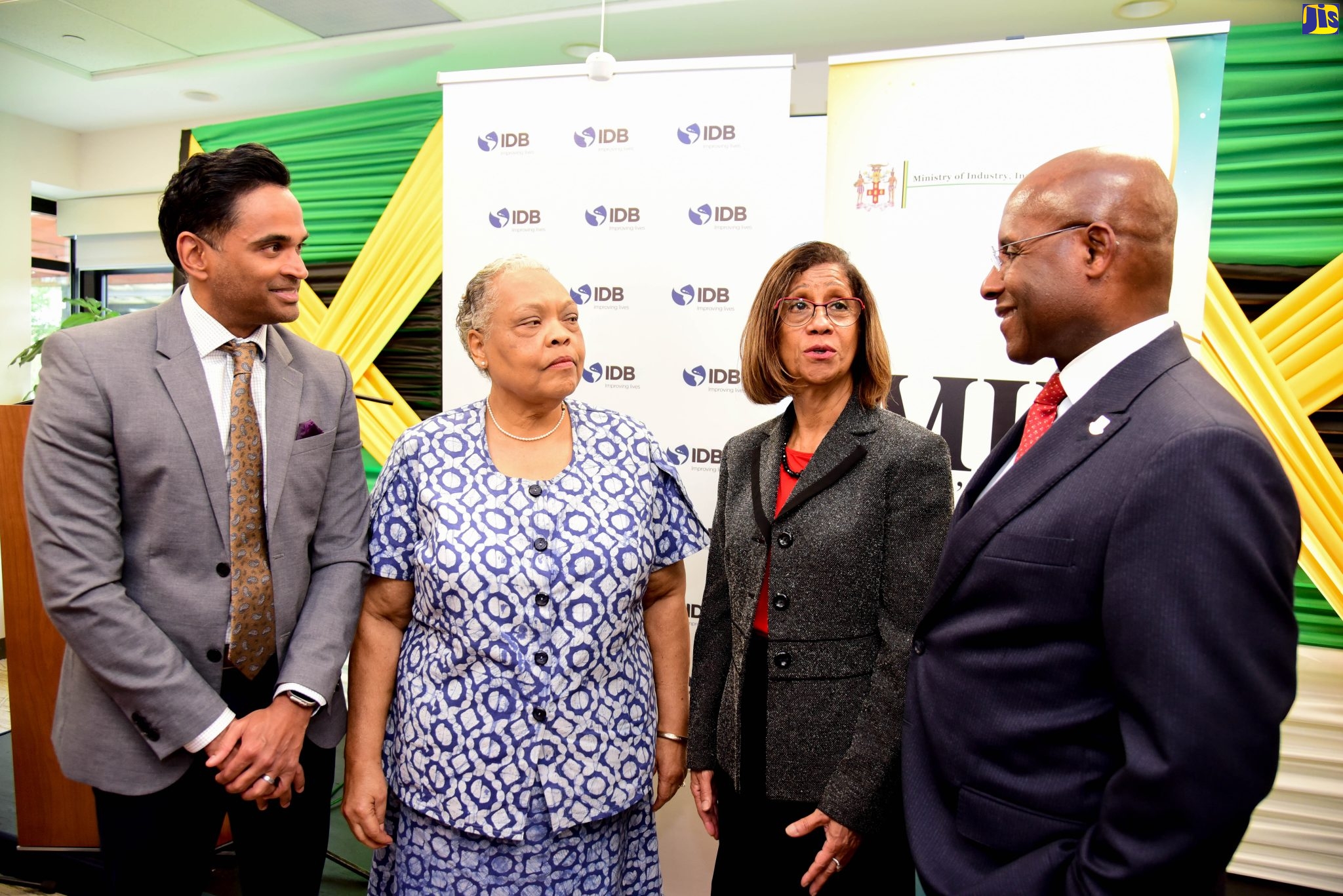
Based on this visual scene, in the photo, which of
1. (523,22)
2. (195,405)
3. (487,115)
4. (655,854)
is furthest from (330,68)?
(655,854)

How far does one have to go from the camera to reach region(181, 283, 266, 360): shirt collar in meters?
1.57

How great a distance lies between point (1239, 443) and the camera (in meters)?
0.85

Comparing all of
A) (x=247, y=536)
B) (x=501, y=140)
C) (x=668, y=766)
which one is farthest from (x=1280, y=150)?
(x=247, y=536)

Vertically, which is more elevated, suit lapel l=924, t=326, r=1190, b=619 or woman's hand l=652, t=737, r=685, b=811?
suit lapel l=924, t=326, r=1190, b=619

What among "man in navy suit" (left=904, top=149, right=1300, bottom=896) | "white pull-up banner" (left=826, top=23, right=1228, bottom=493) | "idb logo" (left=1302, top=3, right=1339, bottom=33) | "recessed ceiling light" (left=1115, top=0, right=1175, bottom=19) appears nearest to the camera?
"man in navy suit" (left=904, top=149, right=1300, bottom=896)

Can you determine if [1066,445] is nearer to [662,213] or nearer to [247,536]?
[247,536]

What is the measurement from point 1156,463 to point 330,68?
4.64 m

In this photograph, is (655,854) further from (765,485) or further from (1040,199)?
(1040,199)

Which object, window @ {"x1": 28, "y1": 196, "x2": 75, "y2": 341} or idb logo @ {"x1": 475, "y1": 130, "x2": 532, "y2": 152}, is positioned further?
window @ {"x1": 28, "y1": 196, "x2": 75, "y2": 341}

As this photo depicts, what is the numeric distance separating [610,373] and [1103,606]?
1.95 meters

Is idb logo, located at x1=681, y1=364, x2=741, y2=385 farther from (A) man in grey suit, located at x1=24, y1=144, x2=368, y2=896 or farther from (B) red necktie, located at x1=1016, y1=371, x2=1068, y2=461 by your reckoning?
(B) red necktie, located at x1=1016, y1=371, x2=1068, y2=461

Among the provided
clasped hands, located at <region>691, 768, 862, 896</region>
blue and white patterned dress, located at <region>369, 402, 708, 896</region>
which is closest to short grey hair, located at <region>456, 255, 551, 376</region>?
blue and white patterned dress, located at <region>369, 402, 708, 896</region>

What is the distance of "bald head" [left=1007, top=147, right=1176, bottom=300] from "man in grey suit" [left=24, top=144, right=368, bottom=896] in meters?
1.39

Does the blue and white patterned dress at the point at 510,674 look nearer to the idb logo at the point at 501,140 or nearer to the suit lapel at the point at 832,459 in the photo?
the suit lapel at the point at 832,459
